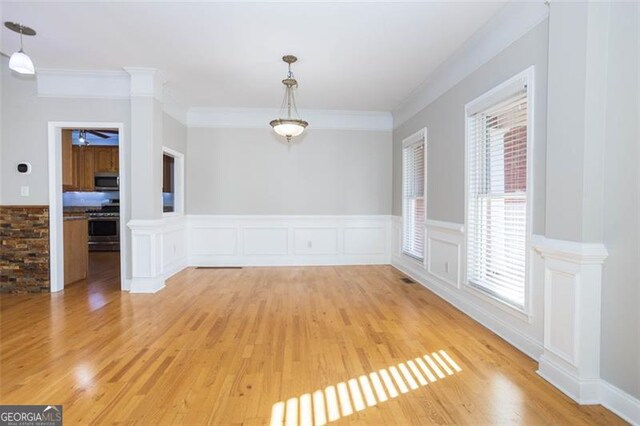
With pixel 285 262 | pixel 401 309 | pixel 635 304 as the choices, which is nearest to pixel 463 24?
pixel 635 304

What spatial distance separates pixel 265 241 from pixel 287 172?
1368 mm

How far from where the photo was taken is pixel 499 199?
119 inches

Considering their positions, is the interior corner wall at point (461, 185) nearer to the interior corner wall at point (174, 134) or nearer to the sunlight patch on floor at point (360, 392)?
the sunlight patch on floor at point (360, 392)

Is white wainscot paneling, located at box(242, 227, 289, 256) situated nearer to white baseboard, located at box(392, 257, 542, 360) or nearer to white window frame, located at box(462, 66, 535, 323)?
white baseboard, located at box(392, 257, 542, 360)

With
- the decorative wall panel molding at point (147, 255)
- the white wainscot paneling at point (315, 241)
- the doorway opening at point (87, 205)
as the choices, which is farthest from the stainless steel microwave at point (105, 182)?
the white wainscot paneling at point (315, 241)

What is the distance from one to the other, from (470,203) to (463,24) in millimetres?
1749

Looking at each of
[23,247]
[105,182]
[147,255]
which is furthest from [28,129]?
[105,182]

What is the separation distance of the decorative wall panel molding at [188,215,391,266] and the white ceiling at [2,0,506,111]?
7.92ft

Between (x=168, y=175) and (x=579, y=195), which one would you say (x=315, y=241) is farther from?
(x=579, y=195)

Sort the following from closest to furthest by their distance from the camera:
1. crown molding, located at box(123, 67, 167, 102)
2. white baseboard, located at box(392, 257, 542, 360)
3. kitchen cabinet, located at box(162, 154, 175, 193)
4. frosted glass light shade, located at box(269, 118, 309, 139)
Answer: white baseboard, located at box(392, 257, 542, 360) < frosted glass light shade, located at box(269, 118, 309, 139) < crown molding, located at box(123, 67, 167, 102) < kitchen cabinet, located at box(162, 154, 175, 193)

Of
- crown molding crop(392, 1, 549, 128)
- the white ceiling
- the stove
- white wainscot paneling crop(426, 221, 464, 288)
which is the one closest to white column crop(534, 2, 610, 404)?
crown molding crop(392, 1, 549, 128)

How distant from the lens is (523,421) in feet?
5.84

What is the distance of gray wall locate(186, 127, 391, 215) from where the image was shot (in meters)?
5.95

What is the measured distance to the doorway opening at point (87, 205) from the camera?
431 centimetres
